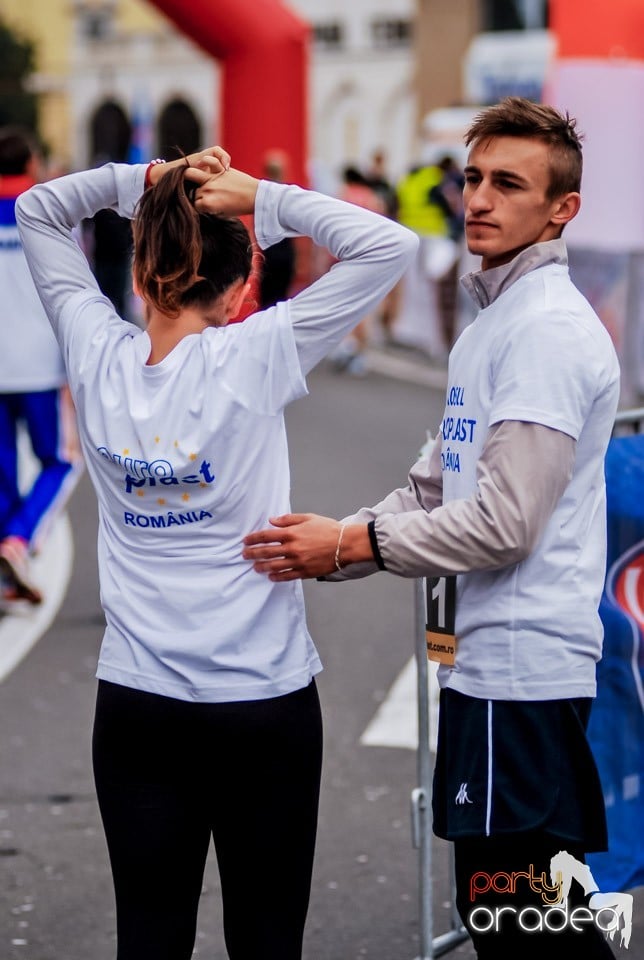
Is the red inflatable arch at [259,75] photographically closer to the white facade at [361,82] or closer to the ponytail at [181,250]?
the ponytail at [181,250]

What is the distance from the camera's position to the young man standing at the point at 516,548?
8.87ft

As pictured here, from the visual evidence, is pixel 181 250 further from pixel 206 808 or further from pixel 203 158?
pixel 206 808

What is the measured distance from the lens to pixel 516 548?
2697 mm

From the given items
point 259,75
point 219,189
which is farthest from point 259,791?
point 259,75

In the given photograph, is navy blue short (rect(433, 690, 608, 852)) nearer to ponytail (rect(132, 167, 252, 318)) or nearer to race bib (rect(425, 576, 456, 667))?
race bib (rect(425, 576, 456, 667))

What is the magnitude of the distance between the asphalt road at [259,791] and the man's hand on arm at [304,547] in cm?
159

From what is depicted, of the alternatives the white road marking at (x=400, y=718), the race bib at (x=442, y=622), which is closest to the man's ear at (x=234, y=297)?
the race bib at (x=442, y=622)

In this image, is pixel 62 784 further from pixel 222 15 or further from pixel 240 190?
pixel 222 15

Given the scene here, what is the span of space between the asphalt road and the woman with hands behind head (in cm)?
131

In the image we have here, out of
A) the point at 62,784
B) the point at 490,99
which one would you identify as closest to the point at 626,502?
the point at 62,784

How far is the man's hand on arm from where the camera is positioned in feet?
8.98

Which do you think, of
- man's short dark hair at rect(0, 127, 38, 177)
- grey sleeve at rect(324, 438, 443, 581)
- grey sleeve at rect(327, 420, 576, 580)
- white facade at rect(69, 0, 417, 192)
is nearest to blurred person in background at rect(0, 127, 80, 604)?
man's short dark hair at rect(0, 127, 38, 177)

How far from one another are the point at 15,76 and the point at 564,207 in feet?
184

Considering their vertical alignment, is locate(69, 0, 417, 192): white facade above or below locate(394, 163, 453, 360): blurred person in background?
below
